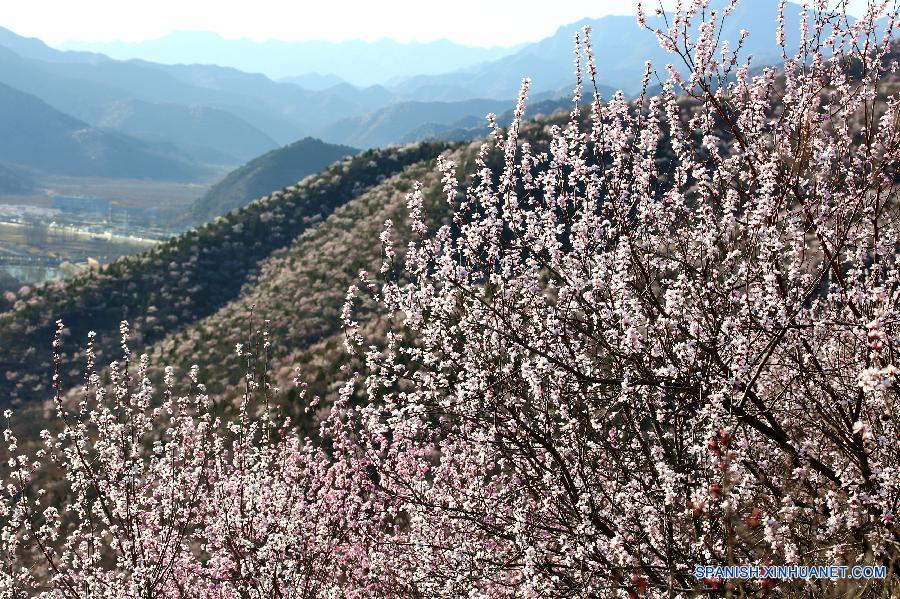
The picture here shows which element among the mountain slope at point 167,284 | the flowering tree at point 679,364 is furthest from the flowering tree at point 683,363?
the mountain slope at point 167,284

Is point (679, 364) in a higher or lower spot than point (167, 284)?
higher

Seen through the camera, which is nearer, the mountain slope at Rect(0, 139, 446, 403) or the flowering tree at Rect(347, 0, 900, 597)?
the flowering tree at Rect(347, 0, 900, 597)

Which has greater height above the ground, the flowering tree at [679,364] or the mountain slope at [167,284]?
the flowering tree at [679,364]

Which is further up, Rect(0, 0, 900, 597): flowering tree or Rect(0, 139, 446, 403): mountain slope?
Rect(0, 0, 900, 597): flowering tree

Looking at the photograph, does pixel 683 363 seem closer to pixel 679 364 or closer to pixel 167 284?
pixel 679 364

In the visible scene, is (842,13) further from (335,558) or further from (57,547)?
(57,547)

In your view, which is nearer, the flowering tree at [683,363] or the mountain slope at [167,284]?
the flowering tree at [683,363]

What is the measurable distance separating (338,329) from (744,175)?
31439mm

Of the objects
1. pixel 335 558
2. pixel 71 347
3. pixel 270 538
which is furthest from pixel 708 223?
pixel 71 347

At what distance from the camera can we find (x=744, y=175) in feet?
22.7

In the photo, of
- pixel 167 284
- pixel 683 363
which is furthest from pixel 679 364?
pixel 167 284

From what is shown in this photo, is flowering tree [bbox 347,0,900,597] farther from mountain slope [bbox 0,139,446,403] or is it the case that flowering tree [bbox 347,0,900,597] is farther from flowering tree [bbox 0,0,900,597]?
mountain slope [bbox 0,139,446,403]

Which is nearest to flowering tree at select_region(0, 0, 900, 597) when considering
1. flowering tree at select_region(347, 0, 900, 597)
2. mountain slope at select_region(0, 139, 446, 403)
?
flowering tree at select_region(347, 0, 900, 597)

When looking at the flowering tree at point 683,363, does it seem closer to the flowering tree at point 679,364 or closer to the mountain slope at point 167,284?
the flowering tree at point 679,364
